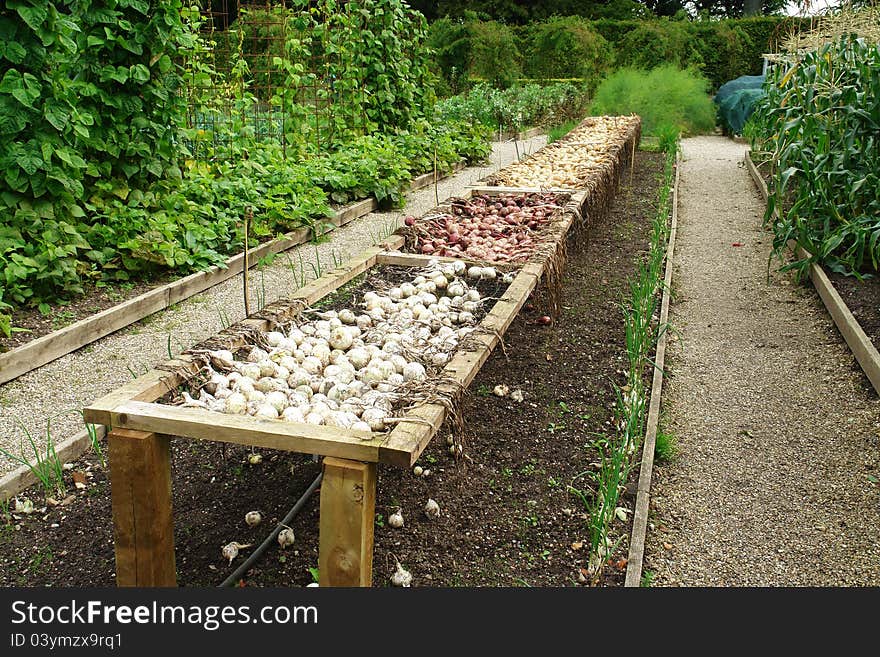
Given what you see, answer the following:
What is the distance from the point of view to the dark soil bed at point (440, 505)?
2475 millimetres

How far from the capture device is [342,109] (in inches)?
351

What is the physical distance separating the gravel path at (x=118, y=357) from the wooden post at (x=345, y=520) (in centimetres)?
155

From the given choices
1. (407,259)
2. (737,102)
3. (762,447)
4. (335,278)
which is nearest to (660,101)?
(737,102)

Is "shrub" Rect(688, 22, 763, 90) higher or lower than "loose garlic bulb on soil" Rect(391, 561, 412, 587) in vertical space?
higher

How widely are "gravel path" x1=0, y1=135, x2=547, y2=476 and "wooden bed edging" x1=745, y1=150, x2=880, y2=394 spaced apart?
3.03 metres

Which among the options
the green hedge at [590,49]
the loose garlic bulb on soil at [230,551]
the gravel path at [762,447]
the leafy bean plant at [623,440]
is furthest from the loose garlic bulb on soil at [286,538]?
the green hedge at [590,49]

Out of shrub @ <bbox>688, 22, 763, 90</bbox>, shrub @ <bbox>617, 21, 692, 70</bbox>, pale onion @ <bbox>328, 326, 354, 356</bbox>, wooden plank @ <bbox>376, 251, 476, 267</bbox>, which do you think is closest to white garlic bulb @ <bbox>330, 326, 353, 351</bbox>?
pale onion @ <bbox>328, 326, 354, 356</bbox>

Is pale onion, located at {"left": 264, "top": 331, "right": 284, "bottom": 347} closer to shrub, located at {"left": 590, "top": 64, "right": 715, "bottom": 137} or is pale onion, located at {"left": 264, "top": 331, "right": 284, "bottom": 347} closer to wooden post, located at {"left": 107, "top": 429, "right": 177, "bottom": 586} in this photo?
wooden post, located at {"left": 107, "top": 429, "right": 177, "bottom": 586}

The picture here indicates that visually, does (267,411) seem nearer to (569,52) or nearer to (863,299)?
(863,299)

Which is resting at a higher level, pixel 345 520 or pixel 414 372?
pixel 414 372

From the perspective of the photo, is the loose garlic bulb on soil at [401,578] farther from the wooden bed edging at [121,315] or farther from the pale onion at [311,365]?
the wooden bed edging at [121,315]

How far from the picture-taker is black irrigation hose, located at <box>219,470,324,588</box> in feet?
7.78

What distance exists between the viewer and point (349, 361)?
9.13 feet

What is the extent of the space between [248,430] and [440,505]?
3.42 feet
